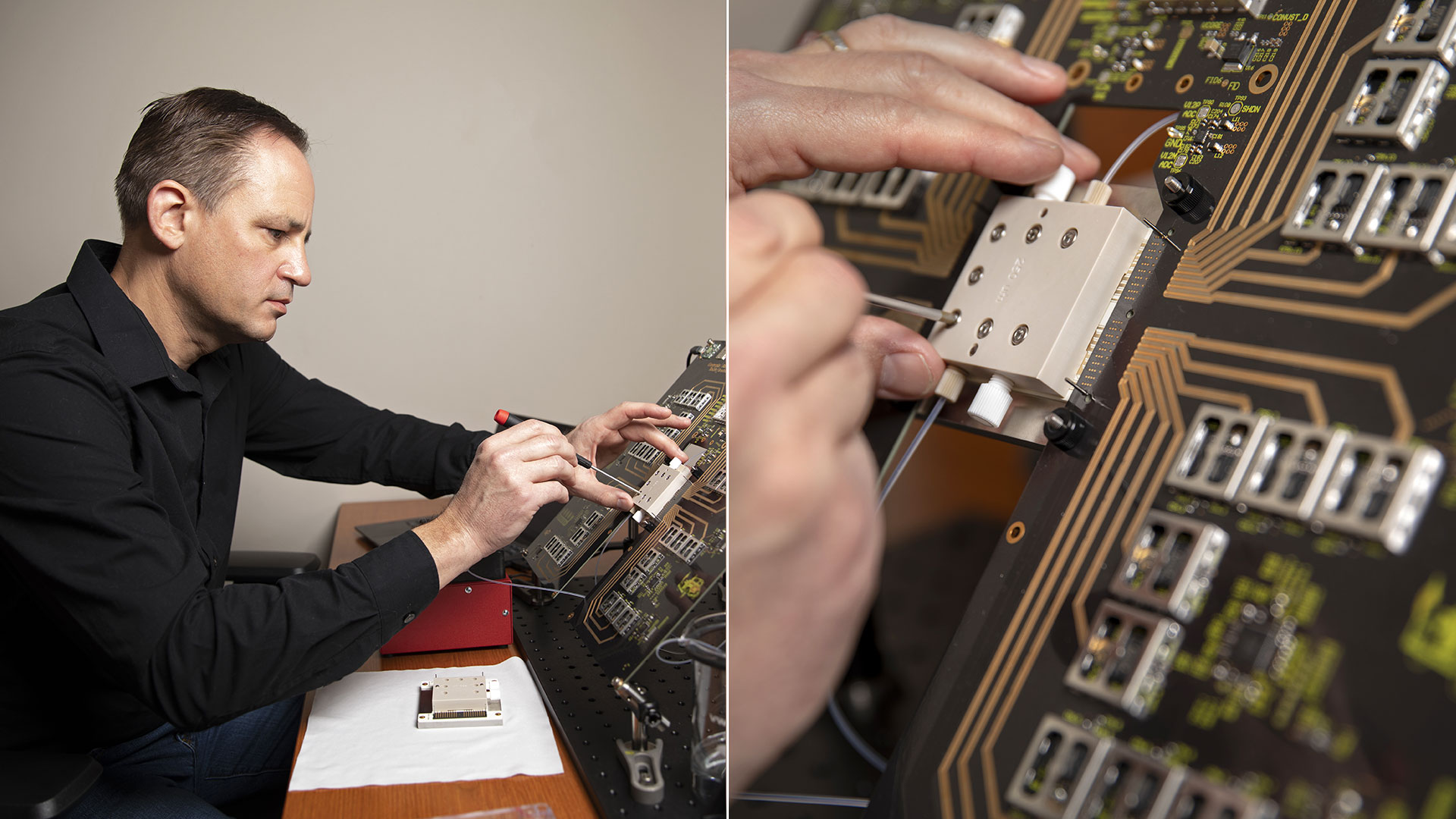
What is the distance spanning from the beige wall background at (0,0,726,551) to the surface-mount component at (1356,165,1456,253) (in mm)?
1261

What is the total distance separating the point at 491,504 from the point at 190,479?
50cm

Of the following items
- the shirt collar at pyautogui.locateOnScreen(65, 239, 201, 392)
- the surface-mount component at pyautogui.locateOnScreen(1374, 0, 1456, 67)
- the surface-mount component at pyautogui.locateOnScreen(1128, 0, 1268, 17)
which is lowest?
the shirt collar at pyautogui.locateOnScreen(65, 239, 201, 392)

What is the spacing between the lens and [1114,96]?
69 cm

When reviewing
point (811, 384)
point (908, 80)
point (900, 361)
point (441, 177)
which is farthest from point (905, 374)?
point (441, 177)

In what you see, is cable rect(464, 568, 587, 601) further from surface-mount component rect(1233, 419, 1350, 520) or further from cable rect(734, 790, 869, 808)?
surface-mount component rect(1233, 419, 1350, 520)

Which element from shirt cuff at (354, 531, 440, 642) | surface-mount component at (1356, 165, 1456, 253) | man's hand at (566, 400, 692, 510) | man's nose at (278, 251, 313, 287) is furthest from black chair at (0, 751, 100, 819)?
surface-mount component at (1356, 165, 1456, 253)

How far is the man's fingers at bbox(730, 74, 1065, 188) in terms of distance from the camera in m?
0.67

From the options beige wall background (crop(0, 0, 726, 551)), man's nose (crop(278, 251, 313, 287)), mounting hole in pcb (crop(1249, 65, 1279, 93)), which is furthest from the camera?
beige wall background (crop(0, 0, 726, 551))

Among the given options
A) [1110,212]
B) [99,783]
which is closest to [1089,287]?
[1110,212]

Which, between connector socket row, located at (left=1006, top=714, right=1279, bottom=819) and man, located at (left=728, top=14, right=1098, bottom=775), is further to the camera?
man, located at (left=728, top=14, right=1098, bottom=775)

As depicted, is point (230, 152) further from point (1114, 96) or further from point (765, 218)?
point (1114, 96)

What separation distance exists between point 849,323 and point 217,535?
1042 mm

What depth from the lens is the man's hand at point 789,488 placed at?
0.50 meters

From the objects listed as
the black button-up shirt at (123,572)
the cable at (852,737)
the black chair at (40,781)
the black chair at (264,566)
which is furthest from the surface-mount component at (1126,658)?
the black chair at (264,566)
